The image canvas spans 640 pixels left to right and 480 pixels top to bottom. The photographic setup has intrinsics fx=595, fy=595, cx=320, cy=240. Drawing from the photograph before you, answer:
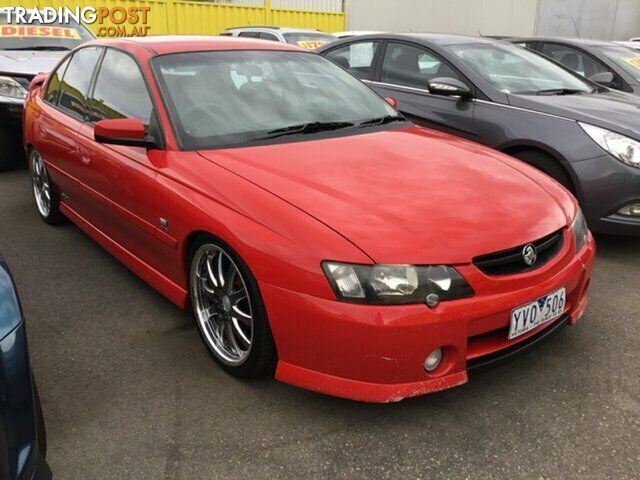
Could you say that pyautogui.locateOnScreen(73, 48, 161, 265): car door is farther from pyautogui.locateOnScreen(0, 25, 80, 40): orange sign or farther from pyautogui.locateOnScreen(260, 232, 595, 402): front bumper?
pyautogui.locateOnScreen(0, 25, 80, 40): orange sign

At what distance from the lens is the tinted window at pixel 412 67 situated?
4.76 meters

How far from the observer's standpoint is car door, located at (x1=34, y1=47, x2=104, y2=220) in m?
3.74

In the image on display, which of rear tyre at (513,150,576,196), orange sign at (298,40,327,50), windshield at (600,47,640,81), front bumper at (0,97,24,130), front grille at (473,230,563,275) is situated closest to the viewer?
front grille at (473,230,563,275)

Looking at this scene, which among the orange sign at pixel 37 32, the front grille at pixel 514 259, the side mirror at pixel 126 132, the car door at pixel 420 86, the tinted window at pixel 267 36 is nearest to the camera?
the front grille at pixel 514 259

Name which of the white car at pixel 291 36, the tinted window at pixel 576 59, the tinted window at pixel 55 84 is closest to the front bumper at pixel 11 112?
the tinted window at pixel 55 84

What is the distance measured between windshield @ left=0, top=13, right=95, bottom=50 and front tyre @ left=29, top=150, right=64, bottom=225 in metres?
2.93

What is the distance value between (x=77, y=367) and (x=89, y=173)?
4.26ft

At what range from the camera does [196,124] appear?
2.90m

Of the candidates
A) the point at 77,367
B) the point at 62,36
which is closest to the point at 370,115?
the point at 77,367

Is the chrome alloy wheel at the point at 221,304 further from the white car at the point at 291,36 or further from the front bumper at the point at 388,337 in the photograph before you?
the white car at the point at 291,36

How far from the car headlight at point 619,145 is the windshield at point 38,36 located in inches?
241

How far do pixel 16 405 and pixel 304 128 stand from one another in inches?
75.9

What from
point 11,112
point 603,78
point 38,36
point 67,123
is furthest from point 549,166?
point 38,36

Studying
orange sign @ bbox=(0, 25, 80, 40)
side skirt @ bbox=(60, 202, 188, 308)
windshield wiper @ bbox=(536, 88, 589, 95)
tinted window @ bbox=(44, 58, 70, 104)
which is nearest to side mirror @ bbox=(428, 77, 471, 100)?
windshield wiper @ bbox=(536, 88, 589, 95)
